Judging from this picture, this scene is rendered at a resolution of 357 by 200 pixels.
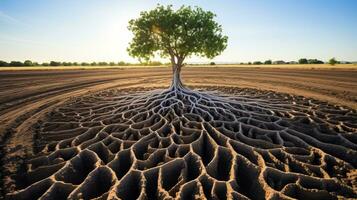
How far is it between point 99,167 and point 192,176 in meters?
2.48

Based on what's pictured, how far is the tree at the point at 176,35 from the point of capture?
53.4 feet

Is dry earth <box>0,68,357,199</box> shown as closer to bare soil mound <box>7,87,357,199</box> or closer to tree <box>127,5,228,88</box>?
bare soil mound <box>7,87,357,199</box>

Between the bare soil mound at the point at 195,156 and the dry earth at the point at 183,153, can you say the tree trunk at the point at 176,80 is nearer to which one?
the dry earth at the point at 183,153

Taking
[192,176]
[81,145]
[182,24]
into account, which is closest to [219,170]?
[192,176]

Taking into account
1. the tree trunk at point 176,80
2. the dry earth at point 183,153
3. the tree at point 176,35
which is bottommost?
the dry earth at point 183,153

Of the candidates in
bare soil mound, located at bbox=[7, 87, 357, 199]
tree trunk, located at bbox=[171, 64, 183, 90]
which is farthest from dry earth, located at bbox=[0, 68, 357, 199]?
tree trunk, located at bbox=[171, 64, 183, 90]

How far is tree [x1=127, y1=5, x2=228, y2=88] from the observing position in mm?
16281

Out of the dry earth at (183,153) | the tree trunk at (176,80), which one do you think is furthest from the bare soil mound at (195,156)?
the tree trunk at (176,80)

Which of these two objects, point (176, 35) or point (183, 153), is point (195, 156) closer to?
point (183, 153)

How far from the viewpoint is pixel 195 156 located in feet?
24.7

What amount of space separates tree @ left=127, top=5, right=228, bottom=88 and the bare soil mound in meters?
5.76

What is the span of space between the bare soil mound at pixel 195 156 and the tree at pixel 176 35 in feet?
18.9

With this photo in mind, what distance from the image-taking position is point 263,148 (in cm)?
847

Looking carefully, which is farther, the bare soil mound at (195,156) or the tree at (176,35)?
the tree at (176,35)
